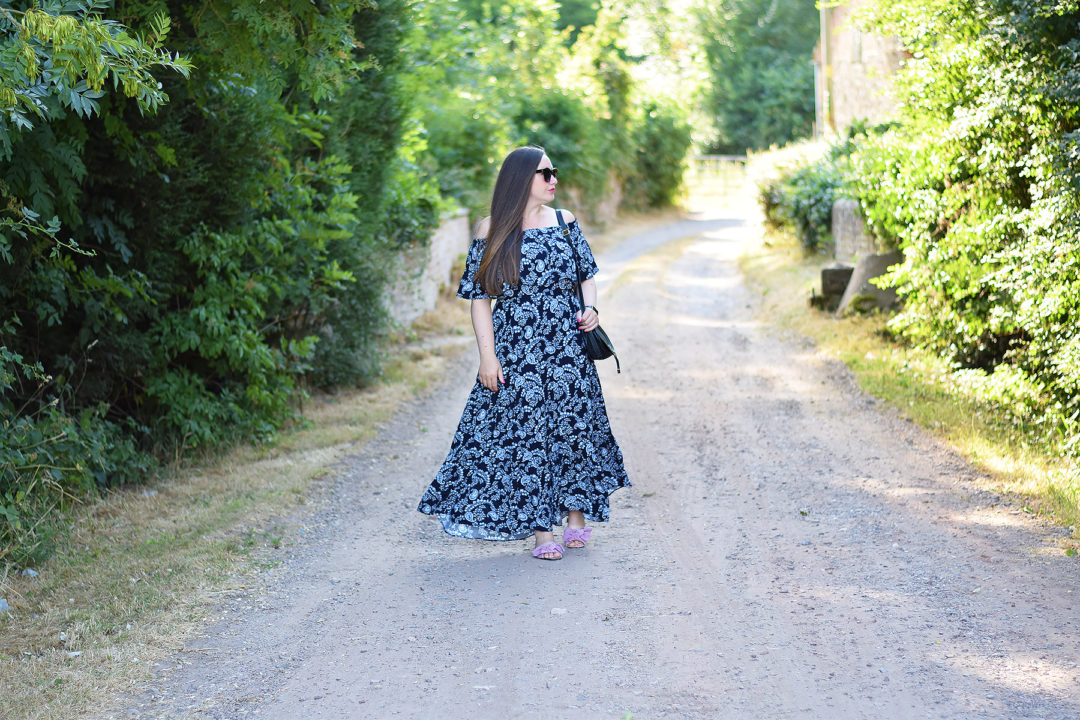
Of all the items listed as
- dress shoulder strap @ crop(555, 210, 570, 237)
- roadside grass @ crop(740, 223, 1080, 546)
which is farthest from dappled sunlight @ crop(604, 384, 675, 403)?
dress shoulder strap @ crop(555, 210, 570, 237)

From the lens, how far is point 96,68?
3465 millimetres

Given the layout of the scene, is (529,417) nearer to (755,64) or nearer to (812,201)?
(812,201)

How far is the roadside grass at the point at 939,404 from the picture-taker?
564cm

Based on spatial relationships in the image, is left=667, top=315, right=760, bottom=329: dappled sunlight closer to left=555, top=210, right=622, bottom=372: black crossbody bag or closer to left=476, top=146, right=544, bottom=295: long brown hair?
left=555, top=210, right=622, bottom=372: black crossbody bag

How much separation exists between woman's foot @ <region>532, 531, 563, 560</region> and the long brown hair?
4.01 feet

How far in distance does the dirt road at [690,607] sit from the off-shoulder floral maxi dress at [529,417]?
0.28 meters

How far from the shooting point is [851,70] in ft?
68.5

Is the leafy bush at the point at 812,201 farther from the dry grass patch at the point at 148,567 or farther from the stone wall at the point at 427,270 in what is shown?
the dry grass patch at the point at 148,567

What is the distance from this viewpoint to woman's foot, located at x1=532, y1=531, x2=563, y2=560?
16.2ft

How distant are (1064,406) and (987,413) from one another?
899 millimetres

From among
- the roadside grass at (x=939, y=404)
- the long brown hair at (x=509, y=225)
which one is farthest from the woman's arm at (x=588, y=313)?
the roadside grass at (x=939, y=404)

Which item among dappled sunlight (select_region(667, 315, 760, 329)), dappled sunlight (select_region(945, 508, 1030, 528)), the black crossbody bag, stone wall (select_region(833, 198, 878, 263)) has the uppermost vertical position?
the black crossbody bag

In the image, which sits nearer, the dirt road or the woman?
the dirt road

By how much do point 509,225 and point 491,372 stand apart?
70 centimetres
